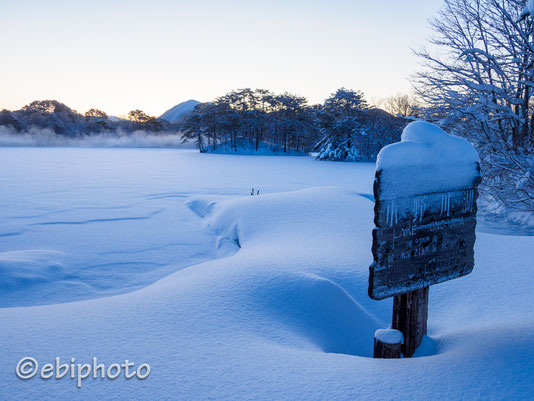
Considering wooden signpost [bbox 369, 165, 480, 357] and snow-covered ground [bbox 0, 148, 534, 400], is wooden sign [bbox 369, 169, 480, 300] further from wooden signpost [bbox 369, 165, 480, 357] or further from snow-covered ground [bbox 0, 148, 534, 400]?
snow-covered ground [bbox 0, 148, 534, 400]

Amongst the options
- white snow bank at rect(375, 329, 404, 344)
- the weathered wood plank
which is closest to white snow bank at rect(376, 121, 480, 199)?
the weathered wood plank

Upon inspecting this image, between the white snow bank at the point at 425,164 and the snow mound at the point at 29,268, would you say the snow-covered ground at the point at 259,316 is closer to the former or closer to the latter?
the snow mound at the point at 29,268

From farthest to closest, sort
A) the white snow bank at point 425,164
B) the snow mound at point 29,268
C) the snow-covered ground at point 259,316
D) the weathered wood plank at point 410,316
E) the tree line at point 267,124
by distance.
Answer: the tree line at point 267,124, the snow mound at point 29,268, the weathered wood plank at point 410,316, the white snow bank at point 425,164, the snow-covered ground at point 259,316

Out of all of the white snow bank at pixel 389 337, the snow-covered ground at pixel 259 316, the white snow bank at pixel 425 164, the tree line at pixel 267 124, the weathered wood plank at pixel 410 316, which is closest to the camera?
the snow-covered ground at pixel 259 316

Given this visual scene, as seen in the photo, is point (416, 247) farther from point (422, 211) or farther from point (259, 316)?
point (259, 316)

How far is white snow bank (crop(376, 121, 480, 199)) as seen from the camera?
2.15m

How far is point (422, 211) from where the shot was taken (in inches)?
91.4

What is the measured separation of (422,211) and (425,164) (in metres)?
0.32

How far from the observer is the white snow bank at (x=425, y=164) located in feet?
7.07

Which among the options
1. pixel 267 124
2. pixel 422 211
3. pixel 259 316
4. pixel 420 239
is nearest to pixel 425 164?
pixel 422 211

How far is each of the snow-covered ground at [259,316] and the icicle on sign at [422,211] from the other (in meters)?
0.53

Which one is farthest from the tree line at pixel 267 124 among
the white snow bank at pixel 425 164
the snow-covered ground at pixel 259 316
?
the white snow bank at pixel 425 164

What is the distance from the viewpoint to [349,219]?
22.1 feet

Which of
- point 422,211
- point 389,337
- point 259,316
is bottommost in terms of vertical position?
point 259,316
